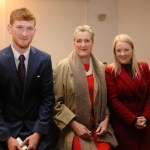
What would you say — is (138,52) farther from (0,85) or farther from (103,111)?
(0,85)

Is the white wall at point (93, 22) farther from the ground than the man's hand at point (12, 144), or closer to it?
farther from the ground

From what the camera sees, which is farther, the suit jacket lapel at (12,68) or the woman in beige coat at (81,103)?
the woman in beige coat at (81,103)

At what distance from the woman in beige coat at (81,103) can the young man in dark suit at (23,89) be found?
139 millimetres

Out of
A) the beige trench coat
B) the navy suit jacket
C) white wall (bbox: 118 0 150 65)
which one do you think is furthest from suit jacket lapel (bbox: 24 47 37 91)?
white wall (bbox: 118 0 150 65)

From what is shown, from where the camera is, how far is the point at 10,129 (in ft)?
6.59

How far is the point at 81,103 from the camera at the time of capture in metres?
2.19

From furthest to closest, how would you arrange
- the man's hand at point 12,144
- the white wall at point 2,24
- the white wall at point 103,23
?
the white wall at point 103,23, the white wall at point 2,24, the man's hand at point 12,144

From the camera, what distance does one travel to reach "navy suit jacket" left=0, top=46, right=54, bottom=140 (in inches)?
77.2

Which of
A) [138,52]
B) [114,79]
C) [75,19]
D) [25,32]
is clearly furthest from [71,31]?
[25,32]

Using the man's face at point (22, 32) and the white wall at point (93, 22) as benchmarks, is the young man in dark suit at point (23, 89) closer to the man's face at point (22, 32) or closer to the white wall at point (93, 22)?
the man's face at point (22, 32)

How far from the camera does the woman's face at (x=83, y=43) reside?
87.8 inches

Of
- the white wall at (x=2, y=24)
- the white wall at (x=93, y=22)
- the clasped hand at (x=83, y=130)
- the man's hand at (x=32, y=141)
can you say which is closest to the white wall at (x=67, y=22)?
the white wall at (x=93, y=22)

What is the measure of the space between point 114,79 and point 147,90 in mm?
293

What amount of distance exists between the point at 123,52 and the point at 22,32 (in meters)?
0.83
